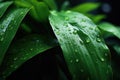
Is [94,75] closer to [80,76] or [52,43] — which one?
[80,76]

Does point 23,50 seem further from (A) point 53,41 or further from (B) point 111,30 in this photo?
(B) point 111,30

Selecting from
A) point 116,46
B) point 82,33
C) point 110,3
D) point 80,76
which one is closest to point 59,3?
point 110,3

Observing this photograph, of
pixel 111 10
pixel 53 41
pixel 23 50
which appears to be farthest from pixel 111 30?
pixel 111 10

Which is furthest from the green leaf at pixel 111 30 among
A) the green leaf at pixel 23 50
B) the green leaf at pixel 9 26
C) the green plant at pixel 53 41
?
the green leaf at pixel 9 26

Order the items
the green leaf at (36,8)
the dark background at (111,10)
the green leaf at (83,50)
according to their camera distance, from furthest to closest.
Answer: the dark background at (111,10) → the green leaf at (36,8) → the green leaf at (83,50)

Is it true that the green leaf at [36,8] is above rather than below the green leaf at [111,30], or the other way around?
above

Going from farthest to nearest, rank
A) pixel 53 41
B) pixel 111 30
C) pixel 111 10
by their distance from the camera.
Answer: pixel 111 10
pixel 111 30
pixel 53 41

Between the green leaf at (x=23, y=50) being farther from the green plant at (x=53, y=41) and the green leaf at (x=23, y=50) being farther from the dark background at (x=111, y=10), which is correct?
the dark background at (x=111, y=10)
